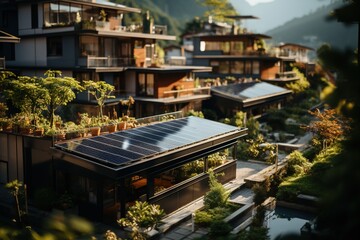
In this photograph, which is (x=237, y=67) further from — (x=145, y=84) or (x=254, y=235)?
(x=254, y=235)

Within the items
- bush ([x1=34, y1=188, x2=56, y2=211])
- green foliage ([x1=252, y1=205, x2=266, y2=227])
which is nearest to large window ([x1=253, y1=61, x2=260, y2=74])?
green foliage ([x1=252, y1=205, x2=266, y2=227])

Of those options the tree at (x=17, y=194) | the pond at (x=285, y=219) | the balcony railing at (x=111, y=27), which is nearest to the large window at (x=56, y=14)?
the balcony railing at (x=111, y=27)

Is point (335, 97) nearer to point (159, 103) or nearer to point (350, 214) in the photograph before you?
point (350, 214)

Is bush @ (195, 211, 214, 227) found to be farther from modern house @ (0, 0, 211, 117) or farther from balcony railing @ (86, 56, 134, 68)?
balcony railing @ (86, 56, 134, 68)

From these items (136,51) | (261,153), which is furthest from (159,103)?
(261,153)

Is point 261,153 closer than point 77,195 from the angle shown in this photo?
No
